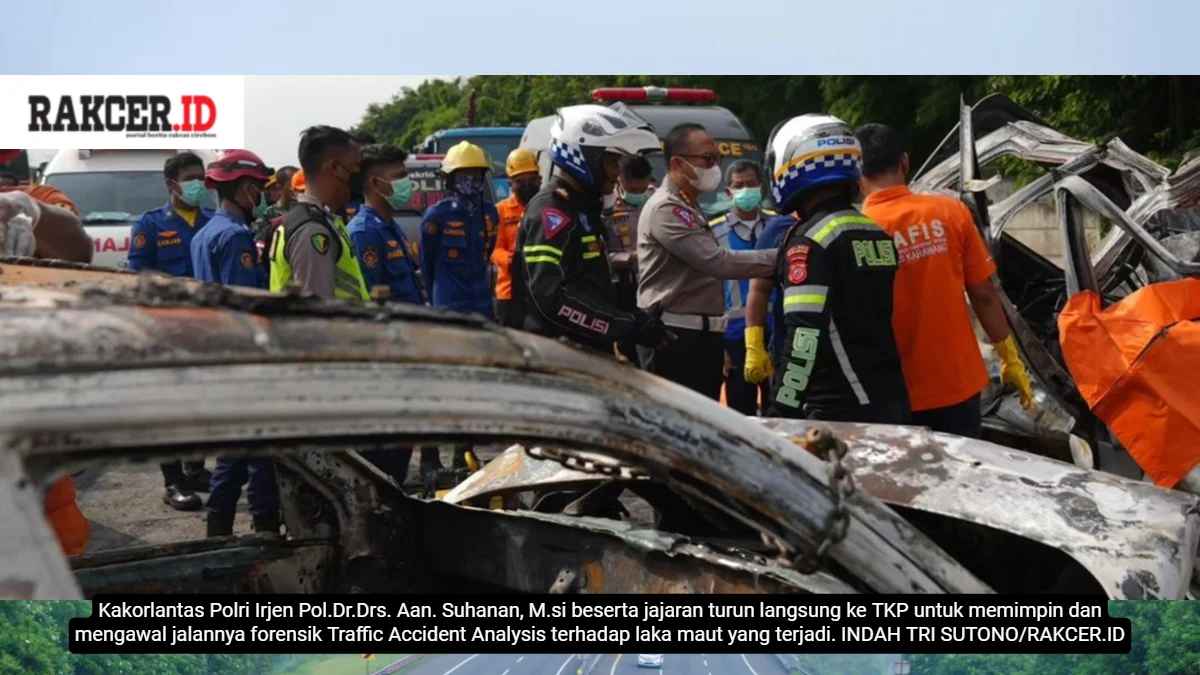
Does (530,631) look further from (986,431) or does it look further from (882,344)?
(986,431)

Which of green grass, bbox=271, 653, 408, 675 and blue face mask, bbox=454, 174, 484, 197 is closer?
green grass, bbox=271, 653, 408, 675

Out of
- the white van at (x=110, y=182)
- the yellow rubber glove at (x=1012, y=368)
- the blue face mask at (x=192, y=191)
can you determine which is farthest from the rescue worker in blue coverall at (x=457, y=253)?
the white van at (x=110, y=182)

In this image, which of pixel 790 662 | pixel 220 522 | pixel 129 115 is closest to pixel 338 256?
pixel 220 522

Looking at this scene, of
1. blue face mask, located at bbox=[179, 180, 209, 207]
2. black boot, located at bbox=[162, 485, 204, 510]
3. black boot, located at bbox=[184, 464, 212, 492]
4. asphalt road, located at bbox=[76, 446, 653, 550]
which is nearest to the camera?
asphalt road, located at bbox=[76, 446, 653, 550]

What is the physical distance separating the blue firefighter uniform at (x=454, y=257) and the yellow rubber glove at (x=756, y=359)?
269 centimetres

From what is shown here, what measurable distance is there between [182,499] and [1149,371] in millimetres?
4551

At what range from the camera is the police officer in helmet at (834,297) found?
3938 millimetres

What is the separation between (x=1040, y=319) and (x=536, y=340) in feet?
15.2

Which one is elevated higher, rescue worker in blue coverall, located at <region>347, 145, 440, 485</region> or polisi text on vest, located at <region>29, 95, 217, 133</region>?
polisi text on vest, located at <region>29, 95, 217, 133</region>

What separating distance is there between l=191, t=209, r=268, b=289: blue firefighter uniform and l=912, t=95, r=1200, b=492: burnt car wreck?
122 inches

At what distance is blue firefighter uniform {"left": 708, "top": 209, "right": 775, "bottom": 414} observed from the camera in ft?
23.2

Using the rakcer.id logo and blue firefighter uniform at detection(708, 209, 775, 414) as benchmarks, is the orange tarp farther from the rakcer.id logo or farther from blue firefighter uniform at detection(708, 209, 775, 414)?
the rakcer.id logo

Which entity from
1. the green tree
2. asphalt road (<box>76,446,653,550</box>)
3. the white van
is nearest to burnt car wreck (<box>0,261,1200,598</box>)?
asphalt road (<box>76,446,653,550</box>)

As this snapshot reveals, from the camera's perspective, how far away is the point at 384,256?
241 inches
